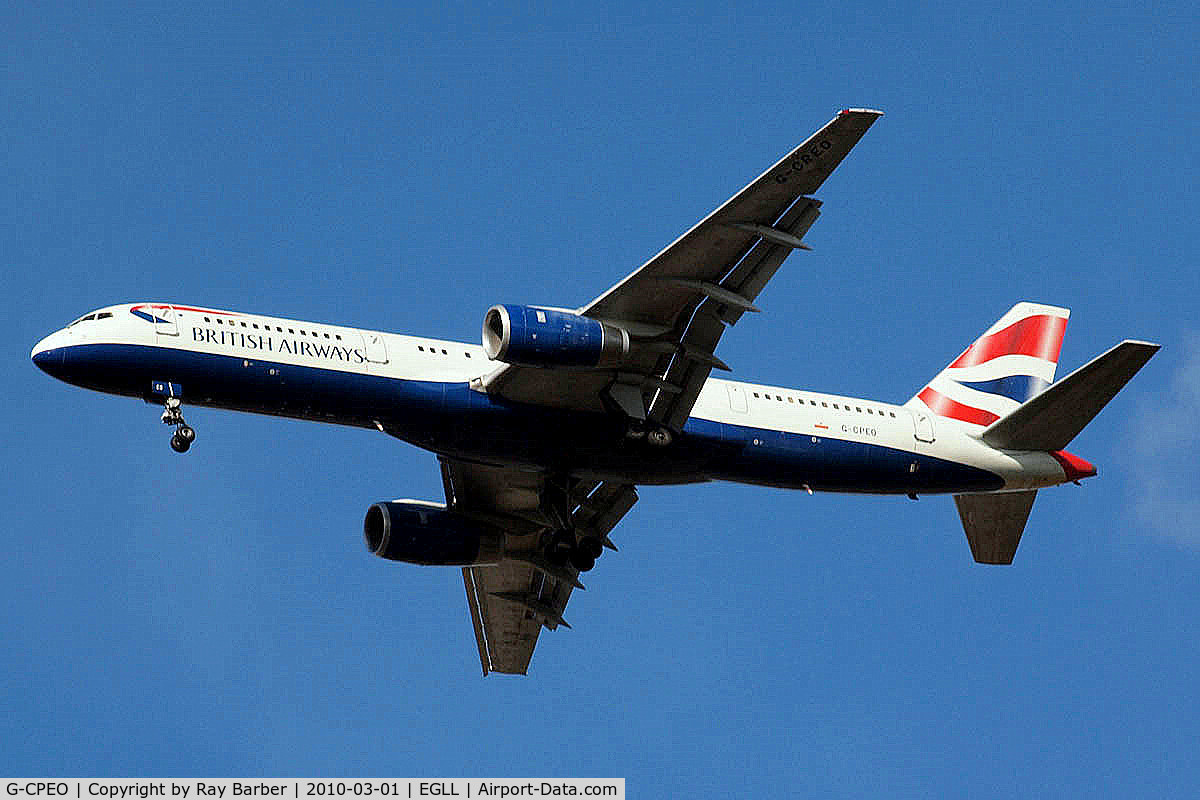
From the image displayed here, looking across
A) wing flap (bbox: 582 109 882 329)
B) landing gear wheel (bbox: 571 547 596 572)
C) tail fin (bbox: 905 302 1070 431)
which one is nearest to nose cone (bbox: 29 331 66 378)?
wing flap (bbox: 582 109 882 329)

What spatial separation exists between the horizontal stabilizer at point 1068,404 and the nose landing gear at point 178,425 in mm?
20086

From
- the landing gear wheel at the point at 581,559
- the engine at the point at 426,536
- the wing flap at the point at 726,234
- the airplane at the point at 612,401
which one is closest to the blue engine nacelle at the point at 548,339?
the airplane at the point at 612,401

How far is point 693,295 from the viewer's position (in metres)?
42.3

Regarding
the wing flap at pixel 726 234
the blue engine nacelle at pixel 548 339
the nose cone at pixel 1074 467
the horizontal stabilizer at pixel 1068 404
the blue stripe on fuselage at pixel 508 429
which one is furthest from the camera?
the nose cone at pixel 1074 467

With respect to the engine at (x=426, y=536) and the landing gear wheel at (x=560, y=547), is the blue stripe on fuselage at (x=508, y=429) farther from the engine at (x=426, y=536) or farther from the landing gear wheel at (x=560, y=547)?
the engine at (x=426, y=536)

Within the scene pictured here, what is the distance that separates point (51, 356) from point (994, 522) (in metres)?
24.8

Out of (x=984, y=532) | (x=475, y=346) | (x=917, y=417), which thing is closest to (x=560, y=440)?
(x=475, y=346)

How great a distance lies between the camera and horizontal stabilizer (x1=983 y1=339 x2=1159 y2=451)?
144 feet

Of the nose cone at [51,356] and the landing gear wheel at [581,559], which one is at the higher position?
the nose cone at [51,356]

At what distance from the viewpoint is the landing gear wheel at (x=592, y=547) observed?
4919 cm

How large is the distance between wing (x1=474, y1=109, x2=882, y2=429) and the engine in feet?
25.2

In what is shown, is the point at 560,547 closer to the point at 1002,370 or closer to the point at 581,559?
the point at 581,559

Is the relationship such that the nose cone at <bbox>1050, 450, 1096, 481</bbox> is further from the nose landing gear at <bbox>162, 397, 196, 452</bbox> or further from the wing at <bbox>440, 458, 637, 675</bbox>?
the nose landing gear at <bbox>162, 397, 196, 452</bbox>

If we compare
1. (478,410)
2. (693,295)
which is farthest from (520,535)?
(693,295)
